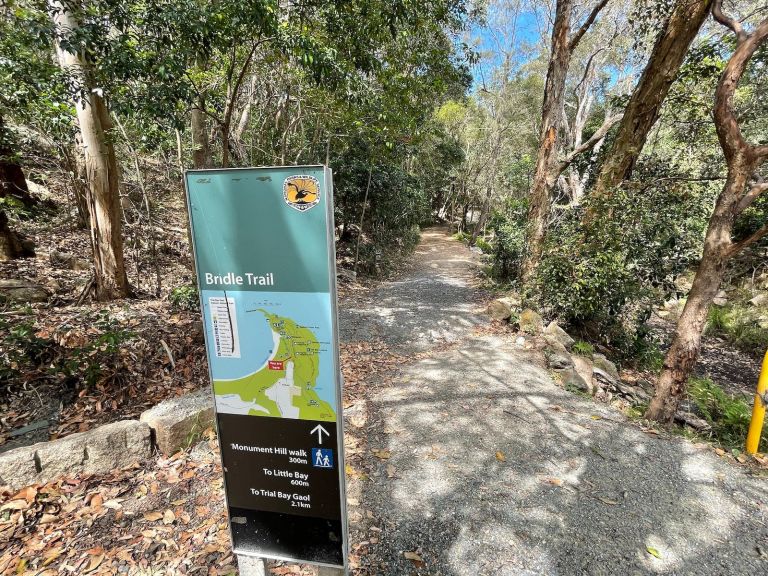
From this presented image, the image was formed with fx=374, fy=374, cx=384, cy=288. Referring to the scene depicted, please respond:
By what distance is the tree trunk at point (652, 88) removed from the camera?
4.77 metres

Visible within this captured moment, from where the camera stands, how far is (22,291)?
530cm

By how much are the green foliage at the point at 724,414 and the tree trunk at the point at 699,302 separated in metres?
1.00

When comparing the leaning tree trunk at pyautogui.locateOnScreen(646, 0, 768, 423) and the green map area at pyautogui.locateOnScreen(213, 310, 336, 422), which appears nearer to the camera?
the green map area at pyautogui.locateOnScreen(213, 310, 336, 422)

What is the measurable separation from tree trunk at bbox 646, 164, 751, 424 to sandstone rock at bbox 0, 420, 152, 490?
16.0ft

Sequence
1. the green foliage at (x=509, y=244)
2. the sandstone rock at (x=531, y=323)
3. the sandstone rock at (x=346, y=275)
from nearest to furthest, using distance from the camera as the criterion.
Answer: the sandstone rock at (x=531, y=323), the green foliage at (x=509, y=244), the sandstone rock at (x=346, y=275)

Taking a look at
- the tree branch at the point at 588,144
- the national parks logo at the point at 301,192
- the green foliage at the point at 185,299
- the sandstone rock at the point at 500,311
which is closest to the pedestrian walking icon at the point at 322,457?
the national parks logo at the point at 301,192

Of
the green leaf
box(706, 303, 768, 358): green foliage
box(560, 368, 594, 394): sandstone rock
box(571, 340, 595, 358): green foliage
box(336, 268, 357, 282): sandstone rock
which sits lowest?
box(706, 303, 768, 358): green foliage

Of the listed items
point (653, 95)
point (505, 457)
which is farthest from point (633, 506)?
Answer: point (653, 95)

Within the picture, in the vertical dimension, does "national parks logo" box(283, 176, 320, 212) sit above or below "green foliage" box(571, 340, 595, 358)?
above

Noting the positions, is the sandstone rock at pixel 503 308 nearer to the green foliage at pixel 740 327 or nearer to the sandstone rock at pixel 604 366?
the sandstone rock at pixel 604 366

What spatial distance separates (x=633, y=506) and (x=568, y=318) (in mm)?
4599

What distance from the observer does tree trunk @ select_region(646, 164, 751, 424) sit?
338 centimetres

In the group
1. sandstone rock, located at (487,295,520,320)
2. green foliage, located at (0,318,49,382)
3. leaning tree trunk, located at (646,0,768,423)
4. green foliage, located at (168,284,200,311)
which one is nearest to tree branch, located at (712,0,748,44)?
leaning tree trunk, located at (646,0,768,423)

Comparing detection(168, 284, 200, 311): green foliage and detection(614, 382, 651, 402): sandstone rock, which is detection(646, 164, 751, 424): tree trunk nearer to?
detection(614, 382, 651, 402): sandstone rock
